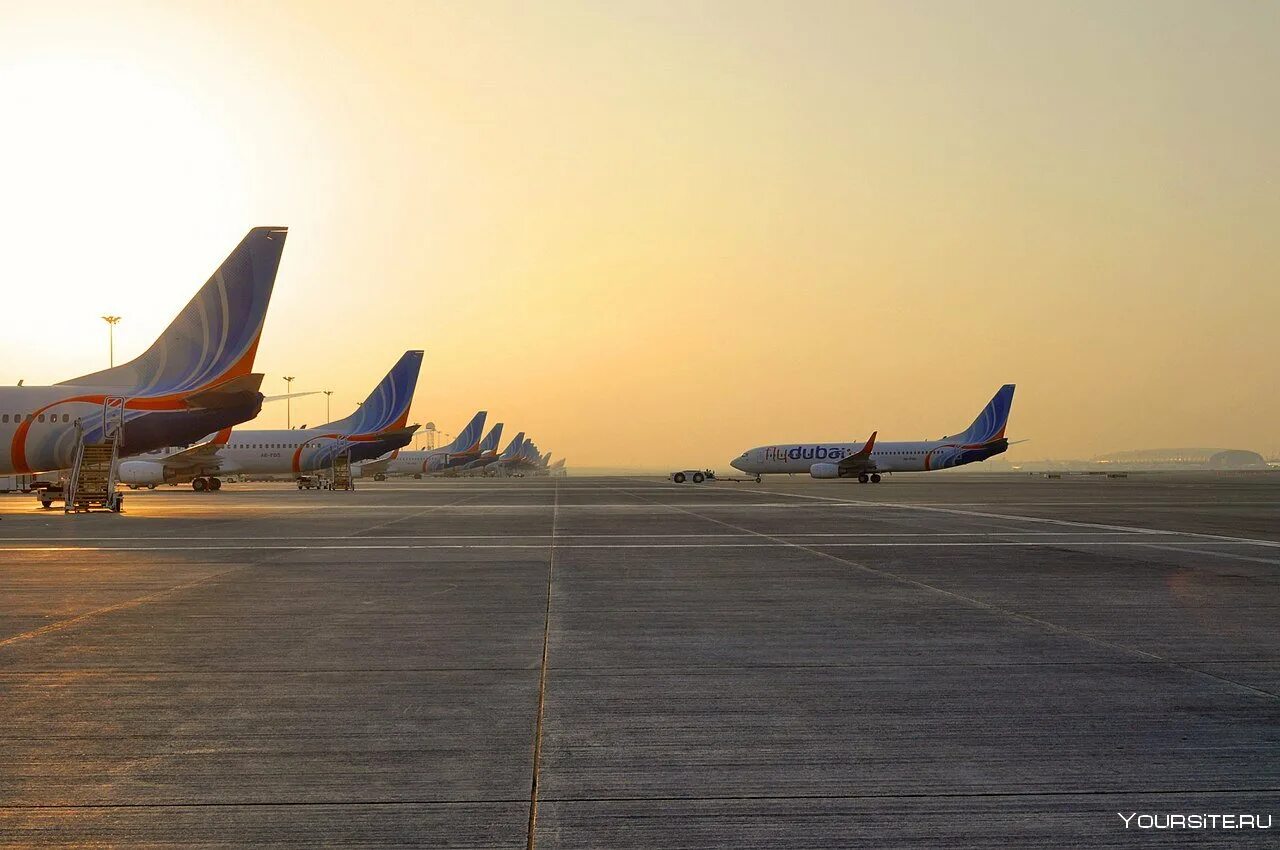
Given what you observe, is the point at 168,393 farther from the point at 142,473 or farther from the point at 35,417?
the point at 142,473

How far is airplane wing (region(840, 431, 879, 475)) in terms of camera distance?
Answer: 231 feet

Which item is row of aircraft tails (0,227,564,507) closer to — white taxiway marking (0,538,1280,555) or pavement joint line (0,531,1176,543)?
pavement joint line (0,531,1176,543)

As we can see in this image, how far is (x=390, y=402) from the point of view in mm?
61906

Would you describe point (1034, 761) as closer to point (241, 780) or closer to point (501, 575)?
point (241, 780)

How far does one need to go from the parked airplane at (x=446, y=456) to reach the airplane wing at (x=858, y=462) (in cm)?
5472

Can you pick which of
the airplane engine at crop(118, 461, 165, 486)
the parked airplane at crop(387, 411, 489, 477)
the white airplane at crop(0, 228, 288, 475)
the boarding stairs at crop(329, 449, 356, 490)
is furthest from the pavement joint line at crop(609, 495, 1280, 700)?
the parked airplane at crop(387, 411, 489, 477)

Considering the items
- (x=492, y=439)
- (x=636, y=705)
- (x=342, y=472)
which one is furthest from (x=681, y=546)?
(x=492, y=439)

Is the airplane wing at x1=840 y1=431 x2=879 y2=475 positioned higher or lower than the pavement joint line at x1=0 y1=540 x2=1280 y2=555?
higher

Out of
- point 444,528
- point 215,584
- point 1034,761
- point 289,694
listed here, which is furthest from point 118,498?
point 1034,761

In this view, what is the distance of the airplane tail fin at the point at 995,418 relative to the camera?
7400cm

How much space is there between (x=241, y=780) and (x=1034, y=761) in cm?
361

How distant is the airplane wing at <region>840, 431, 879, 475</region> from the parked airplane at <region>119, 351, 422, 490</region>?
31009 millimetres

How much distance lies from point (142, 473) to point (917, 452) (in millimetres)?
53048

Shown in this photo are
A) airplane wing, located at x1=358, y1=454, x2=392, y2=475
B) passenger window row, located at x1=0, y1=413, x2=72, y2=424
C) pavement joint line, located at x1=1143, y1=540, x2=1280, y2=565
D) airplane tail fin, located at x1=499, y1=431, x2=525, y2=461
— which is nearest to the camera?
pavement joint line, located at x1=1143, y1=540, x2=1280, y2=565
